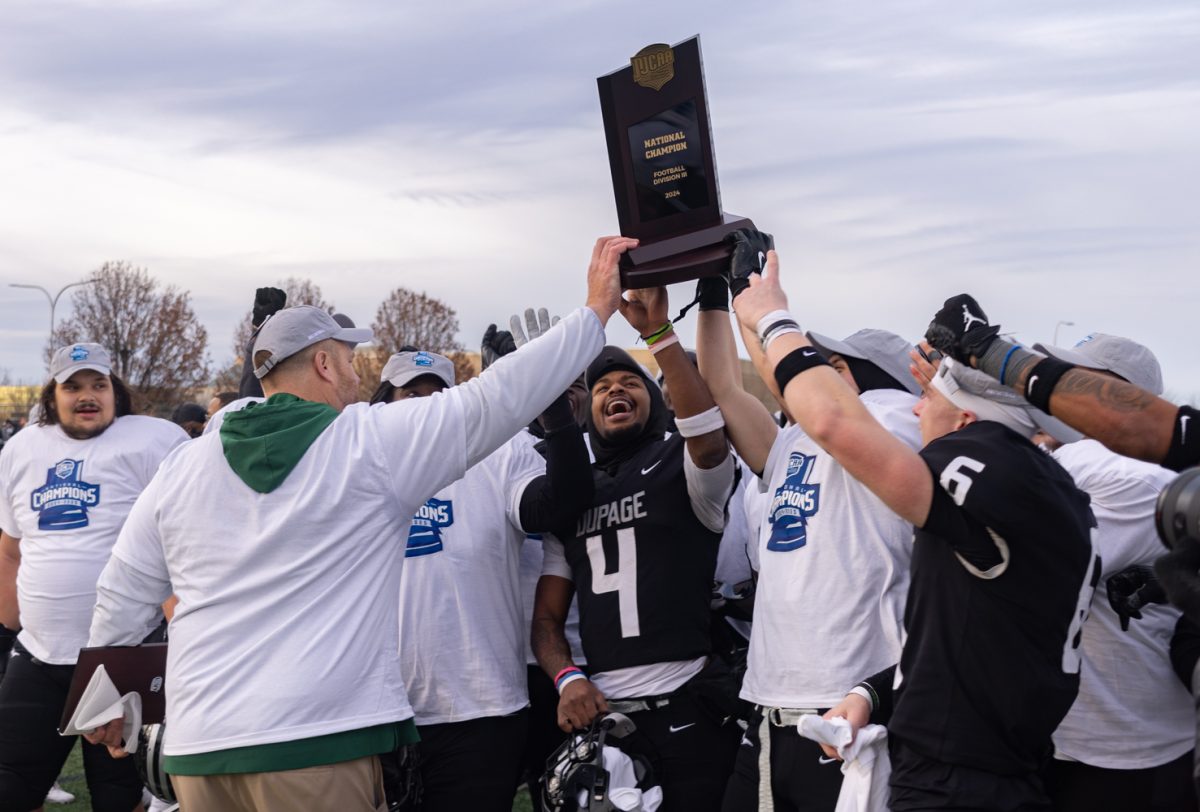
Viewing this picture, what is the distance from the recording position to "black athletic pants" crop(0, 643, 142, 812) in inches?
225

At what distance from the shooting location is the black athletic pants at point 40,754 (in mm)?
5727

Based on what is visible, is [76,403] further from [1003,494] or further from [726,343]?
[1003,494]

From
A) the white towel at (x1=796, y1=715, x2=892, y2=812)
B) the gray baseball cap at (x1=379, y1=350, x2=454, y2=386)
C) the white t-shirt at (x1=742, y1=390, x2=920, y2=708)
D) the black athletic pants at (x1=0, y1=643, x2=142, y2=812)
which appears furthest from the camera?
the black athletic pants at (x1=0, y1=643, x2=142, y2=812)

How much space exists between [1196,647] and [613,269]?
2.30 metres

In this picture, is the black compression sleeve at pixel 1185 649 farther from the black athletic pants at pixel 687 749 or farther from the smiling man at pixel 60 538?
the smiling man at pixel 60 538

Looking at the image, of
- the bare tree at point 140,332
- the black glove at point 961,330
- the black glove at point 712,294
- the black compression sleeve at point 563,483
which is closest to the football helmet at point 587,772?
the black compression sleeve at point 563,483

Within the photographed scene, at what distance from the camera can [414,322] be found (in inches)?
1959

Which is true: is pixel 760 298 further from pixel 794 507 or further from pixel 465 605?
pixel 465 605

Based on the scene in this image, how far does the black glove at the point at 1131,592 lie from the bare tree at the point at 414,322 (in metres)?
45.3

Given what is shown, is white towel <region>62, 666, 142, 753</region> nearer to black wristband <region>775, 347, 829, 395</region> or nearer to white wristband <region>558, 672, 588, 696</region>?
white wristband <region>558, 672, 588, 696</region>

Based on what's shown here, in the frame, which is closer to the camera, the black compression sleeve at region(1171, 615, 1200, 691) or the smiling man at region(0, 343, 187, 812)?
the black compression sleeve at region(1171, 615, 1200, 691)

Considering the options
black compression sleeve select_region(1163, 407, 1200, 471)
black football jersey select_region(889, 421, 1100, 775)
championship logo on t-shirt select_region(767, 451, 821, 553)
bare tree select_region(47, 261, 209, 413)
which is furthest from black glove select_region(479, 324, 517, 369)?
bare tree select_region(47, 261, 209, 413)

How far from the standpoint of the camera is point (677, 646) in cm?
446

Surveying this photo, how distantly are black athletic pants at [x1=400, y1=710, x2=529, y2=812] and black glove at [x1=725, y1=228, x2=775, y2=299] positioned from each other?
2084mm
